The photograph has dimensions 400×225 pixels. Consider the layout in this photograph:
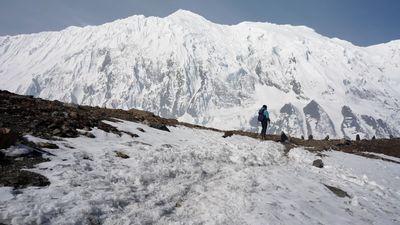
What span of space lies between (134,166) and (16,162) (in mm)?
3884

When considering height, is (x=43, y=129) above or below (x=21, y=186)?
above

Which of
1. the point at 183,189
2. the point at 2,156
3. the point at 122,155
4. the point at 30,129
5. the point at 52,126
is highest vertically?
the point at 52,126

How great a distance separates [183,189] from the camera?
13094 millimetres

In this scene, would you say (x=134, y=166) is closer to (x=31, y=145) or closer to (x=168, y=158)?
(x=168, y=158)

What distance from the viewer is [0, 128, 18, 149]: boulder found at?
1231 centimetres

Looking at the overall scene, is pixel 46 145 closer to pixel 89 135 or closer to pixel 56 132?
pixel 56 132

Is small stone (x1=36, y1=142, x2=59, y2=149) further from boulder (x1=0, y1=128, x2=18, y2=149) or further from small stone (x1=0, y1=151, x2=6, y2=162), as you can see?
small stone (x1=0, y1=151, x2=6, y2=162)

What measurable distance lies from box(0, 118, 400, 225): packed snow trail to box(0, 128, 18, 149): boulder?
4.42 ft

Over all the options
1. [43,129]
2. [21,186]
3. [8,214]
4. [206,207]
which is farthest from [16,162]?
[206,207]

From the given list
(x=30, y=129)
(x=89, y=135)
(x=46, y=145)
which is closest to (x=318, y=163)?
(x=89, y=135)

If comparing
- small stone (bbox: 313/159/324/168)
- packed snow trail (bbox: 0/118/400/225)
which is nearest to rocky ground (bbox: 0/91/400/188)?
packed snow trail (bbox: 0/118/400/225)

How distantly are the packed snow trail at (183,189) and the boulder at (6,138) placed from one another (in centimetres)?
135

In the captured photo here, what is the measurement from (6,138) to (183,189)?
5.47 metres

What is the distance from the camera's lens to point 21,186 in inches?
409
